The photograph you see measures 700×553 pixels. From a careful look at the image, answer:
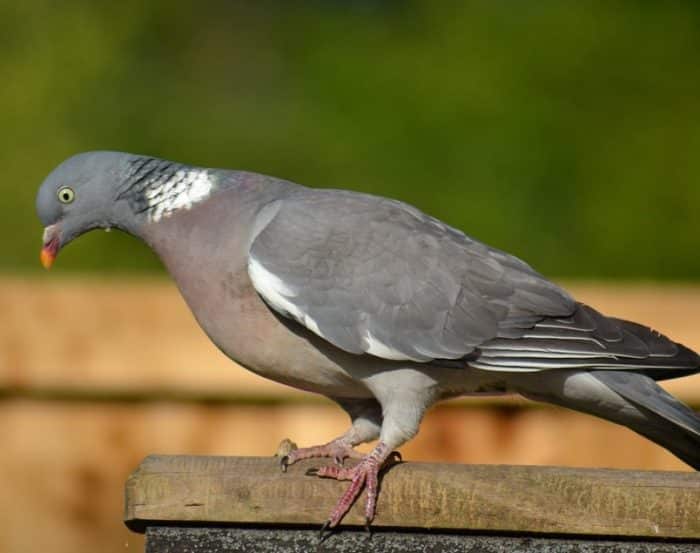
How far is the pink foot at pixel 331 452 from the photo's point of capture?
304 cm

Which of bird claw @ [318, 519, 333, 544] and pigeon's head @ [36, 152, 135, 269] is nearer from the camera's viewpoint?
bird claw @ [318, 519, 333, 544]

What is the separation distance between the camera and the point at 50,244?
3.46 m

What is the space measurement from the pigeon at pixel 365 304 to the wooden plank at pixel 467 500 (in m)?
0.38

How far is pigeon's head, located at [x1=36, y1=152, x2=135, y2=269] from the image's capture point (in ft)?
11.1

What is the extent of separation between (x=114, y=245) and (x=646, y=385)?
14.4ft

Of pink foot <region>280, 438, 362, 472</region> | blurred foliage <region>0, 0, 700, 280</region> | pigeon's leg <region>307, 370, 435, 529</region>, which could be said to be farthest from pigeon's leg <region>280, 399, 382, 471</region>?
blurred foliage <region>0, 0, 700, 280</region>

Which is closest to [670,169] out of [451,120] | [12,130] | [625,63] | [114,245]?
[625,63]

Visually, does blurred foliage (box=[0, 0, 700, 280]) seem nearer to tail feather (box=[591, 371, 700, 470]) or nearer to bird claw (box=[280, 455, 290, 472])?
tail feather (box=[591, 371, 700, 470])

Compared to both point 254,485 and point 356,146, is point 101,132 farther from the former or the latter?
point 254,485

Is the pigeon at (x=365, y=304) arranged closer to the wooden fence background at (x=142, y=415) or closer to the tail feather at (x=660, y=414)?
the tail feather at (x=660, y=414)

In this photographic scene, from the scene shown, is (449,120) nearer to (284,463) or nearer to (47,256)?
(47,256)

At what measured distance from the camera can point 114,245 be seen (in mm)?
7160

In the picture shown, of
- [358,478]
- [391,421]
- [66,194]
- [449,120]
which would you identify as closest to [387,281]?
[391,421]

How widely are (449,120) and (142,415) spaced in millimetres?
2778
